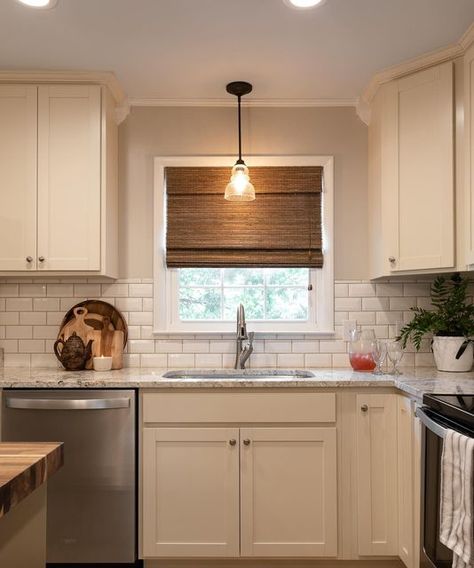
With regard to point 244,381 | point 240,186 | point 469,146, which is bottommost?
point 244,381

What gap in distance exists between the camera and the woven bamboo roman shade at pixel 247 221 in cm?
302

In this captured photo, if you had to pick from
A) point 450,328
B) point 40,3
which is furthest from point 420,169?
point 40,3

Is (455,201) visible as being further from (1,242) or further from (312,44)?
(1,242)

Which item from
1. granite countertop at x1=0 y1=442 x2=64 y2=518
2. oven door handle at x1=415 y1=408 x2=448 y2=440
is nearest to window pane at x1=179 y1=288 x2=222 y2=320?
oven door handle at x1=415 y1=408 x2=448 y2=440

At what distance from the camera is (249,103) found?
3.05 meters

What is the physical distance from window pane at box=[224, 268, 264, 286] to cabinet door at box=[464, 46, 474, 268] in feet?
3.84

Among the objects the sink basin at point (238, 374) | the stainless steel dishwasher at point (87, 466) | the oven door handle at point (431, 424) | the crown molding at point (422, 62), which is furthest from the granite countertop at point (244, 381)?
the crown molding at point (422, 62)

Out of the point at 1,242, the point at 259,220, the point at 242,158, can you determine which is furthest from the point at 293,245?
the point at 1,242

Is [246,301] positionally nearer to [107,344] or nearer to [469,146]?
[107,344]

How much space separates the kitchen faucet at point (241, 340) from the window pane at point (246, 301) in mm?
184

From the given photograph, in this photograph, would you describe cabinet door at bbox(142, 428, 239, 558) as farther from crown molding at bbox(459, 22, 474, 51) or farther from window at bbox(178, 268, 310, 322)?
crown molding at bbox(459, 22, 474, 51)

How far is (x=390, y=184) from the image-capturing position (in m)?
2.71

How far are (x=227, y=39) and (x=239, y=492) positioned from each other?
2.06 meters

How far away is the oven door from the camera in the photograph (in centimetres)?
176
